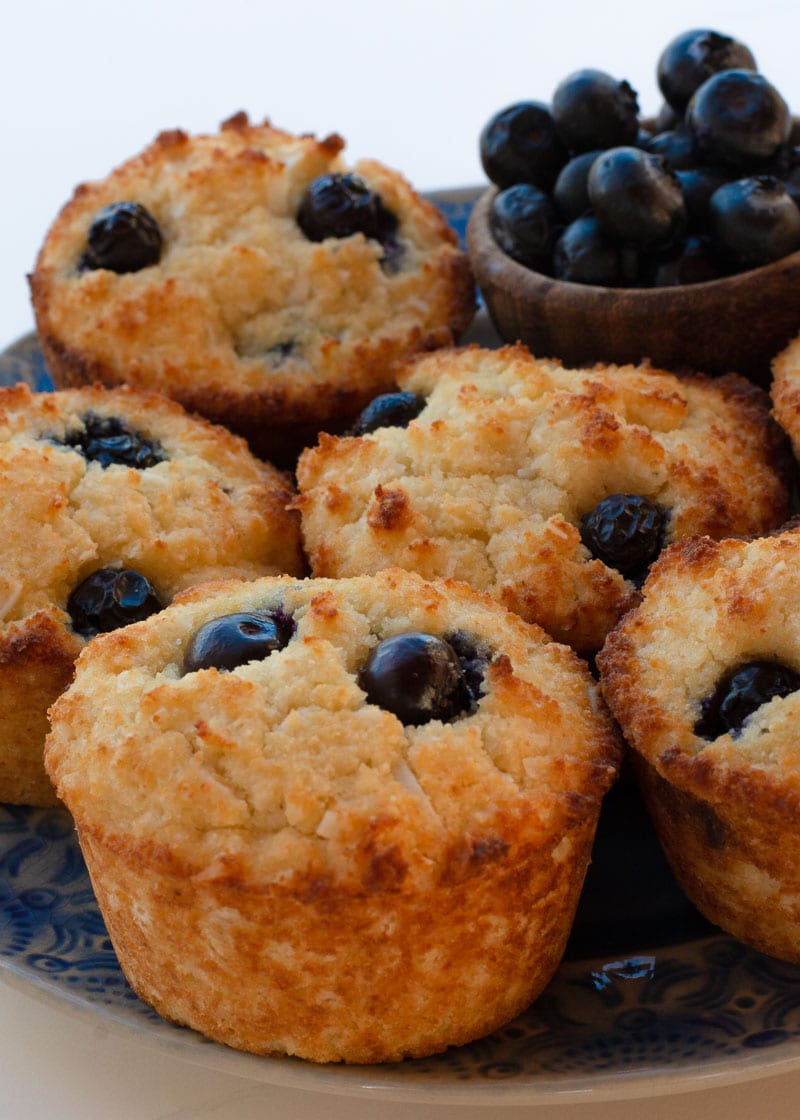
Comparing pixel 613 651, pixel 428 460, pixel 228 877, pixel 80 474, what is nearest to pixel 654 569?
pixel 613 651

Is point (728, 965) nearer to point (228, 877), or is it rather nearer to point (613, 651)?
point (613, 651)

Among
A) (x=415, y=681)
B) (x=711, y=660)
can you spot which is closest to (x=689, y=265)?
(x=711, y=660)

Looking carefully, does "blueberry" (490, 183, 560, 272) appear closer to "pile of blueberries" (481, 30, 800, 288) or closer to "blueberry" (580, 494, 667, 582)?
"pile of blueberries" (481, 30, 800, 288)

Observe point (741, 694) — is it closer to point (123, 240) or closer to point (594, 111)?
point (594, 111)

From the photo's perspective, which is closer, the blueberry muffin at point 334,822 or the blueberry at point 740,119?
the blueberry muffin at point 334,822

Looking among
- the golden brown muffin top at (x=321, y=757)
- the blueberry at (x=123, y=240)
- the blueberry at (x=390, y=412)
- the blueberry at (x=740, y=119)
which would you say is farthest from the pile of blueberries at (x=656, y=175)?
the golden brown muffin top at (x=321, y=757)

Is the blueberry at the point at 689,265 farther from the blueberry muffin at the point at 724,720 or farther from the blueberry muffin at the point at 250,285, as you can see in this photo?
the blueberry muffin at the point at 724,720
